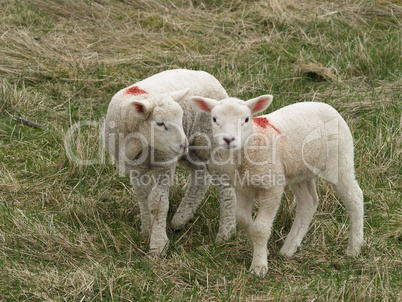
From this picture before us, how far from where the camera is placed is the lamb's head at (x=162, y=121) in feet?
13.0

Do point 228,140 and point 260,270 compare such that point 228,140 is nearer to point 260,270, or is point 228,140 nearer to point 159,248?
point 260,270

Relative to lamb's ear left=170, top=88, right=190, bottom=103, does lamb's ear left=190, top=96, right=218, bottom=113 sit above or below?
above

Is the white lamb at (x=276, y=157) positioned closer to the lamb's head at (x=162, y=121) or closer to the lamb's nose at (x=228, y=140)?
the lamb's nose at (x=228, y=140)

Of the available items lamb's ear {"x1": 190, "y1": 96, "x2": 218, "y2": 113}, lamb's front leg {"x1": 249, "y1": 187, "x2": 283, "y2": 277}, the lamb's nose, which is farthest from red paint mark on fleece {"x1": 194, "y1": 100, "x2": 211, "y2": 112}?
lamb's front leg {"x1": 249, "y1": 187, "x2": 283, "y2": 277}

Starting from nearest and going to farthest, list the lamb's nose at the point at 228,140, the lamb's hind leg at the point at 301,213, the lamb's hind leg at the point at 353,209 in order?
1. the lamb's nose at the point at 228,140
2. the lamb's hind leg at the point at 353,209
3. the lamb's hind leg at the point at 301,213

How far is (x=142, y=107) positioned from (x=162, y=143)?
0.90ft

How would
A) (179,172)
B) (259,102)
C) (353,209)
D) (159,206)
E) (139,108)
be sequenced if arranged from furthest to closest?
(179,172) < (159,206) < (353,209) < (139,108) < (259,102)

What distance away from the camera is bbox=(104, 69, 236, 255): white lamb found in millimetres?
3994

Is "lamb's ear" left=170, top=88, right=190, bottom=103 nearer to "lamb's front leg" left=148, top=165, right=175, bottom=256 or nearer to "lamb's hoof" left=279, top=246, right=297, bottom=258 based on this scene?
"lamb's front leg" left=148, top=165, right=175, bottom=256

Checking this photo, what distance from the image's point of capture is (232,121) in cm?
371

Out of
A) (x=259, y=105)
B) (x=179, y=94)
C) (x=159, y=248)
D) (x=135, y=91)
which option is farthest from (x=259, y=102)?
(x=159, y=248)

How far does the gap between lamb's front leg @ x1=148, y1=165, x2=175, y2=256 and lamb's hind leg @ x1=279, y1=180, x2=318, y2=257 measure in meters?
0.88

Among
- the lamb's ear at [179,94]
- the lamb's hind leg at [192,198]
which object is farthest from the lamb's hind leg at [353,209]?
the lamb's ear at [179,94]

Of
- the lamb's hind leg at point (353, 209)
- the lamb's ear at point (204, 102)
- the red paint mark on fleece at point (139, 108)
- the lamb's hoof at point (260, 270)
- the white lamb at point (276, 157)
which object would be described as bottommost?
the lamb's hoof at point (260, 270)
